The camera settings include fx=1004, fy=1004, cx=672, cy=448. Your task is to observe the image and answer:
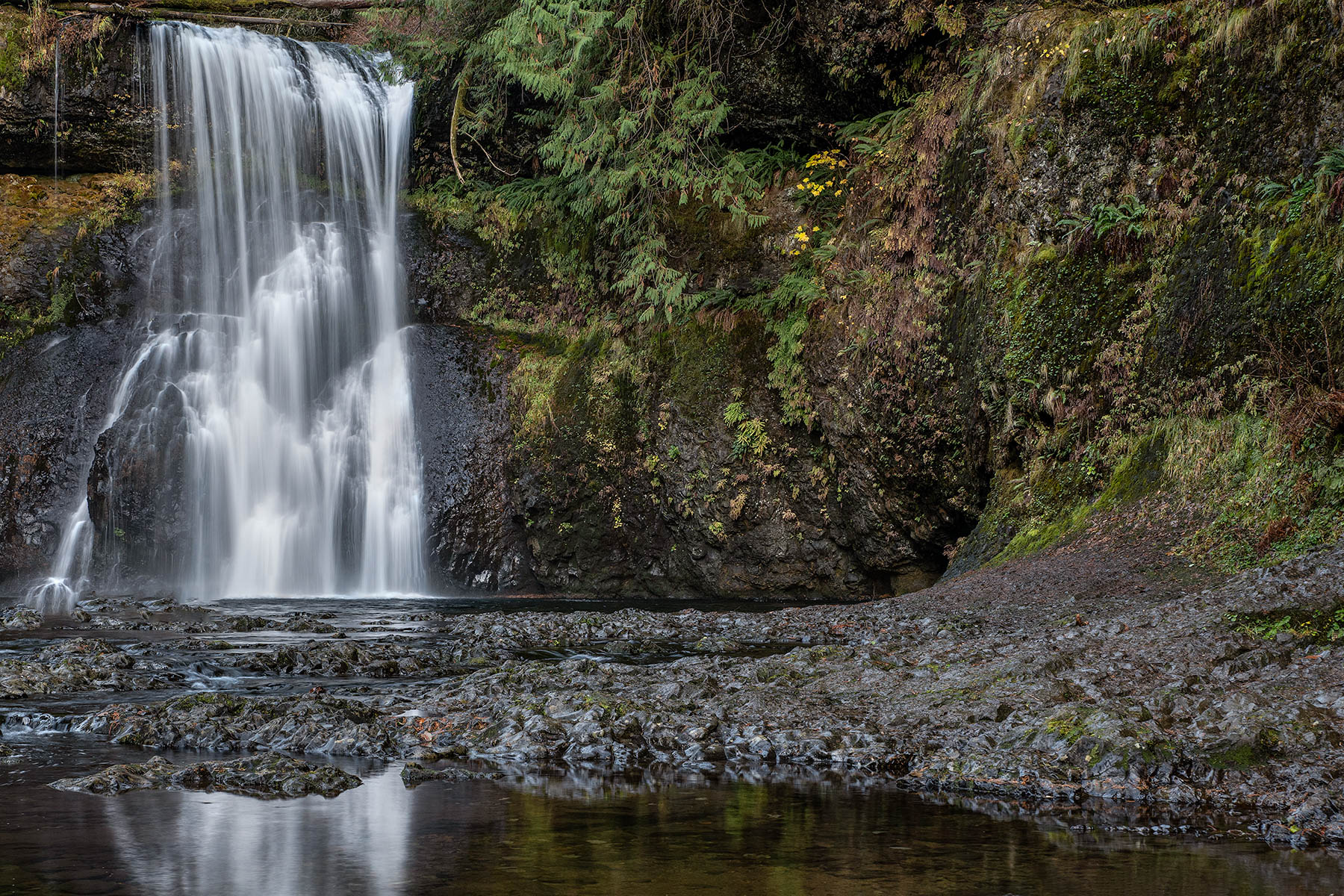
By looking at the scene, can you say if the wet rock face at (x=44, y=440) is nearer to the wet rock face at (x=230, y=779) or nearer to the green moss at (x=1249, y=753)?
the wet rock face at (x=230, y=779)

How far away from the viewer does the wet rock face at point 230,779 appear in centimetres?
382

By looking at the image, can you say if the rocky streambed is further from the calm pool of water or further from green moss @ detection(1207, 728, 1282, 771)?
the calm pool of water

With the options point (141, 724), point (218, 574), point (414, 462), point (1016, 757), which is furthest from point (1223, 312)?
point (218, 574)

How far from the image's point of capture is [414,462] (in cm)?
1531

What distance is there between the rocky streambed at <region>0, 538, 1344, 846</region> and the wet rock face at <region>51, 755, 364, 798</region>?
0.44 metres

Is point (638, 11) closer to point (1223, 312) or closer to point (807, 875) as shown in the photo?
point (1223, 312)

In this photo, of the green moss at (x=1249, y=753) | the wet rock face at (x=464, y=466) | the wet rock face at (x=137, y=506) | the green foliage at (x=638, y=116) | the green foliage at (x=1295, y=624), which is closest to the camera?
the green moss at (x=1249, y=753)

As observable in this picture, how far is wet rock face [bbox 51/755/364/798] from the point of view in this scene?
3.82 m

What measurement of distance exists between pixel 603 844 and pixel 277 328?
14.7 metres

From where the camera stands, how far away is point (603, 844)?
310 centimetres

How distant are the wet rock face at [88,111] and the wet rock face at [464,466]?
21.1 ft

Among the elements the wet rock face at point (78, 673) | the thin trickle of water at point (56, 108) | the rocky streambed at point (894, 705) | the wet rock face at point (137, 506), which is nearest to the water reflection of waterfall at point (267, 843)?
the rocky streambed at point (894, 705)

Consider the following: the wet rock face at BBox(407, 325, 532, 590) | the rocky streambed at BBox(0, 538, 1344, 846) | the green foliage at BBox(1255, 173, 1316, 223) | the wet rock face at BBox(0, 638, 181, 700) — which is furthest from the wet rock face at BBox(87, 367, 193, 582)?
the green foliage at BBox(1255, 173, 1316, 223)

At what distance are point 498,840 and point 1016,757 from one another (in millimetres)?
2023
